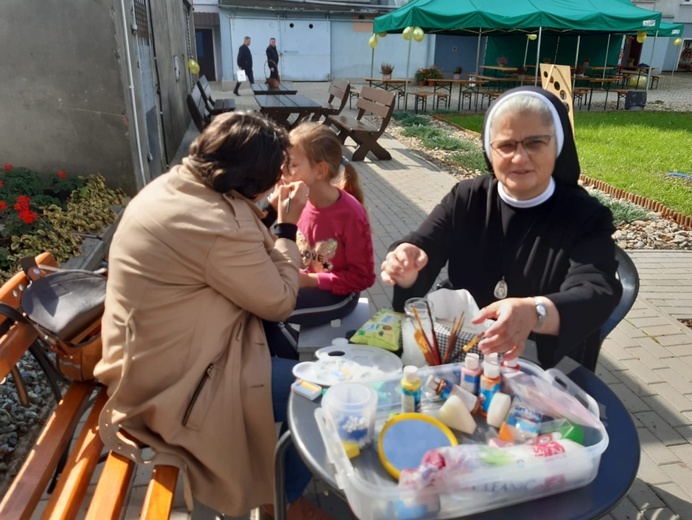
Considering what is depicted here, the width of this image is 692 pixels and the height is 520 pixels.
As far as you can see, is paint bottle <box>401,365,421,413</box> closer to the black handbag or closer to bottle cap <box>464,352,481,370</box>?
bottle cap <box>464,352,481,370</box>

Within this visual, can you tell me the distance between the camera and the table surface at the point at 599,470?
1.18 metres

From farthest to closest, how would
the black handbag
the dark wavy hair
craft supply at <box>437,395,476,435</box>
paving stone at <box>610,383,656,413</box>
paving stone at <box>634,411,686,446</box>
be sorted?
1. paving stone at <box>610,383,656,413</box>
2. paving stone at <box>634,411,686,446</box>
3. the black handbag
4. the dark wavy hair
5. craft supply at <box>437,395,476,435</box>

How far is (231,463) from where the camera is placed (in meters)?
1.80

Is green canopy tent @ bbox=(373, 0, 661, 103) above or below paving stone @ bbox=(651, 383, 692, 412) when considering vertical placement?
above

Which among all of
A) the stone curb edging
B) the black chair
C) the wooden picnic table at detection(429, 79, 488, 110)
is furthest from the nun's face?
the wooden picnic table at detection(429, 79, 488, 110)

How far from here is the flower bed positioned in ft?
12.7

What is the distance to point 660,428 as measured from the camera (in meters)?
2.81

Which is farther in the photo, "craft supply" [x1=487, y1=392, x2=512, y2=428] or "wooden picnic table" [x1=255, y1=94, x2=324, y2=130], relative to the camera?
"wooden picnic table" [x1=255, y1=94, x2=324, y2=130]

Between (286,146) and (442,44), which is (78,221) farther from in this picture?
(442,44)

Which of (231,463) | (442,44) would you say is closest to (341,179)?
(231,463)

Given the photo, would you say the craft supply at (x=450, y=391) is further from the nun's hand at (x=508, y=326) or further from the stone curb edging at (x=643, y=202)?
the stone curb edging at (x=643, y=202)

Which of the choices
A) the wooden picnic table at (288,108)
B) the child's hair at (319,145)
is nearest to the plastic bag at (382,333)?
the child's hair at (319,145)

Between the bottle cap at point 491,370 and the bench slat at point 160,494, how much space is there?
1.02m

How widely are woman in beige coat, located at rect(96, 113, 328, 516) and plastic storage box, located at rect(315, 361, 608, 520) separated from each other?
0.54 m
